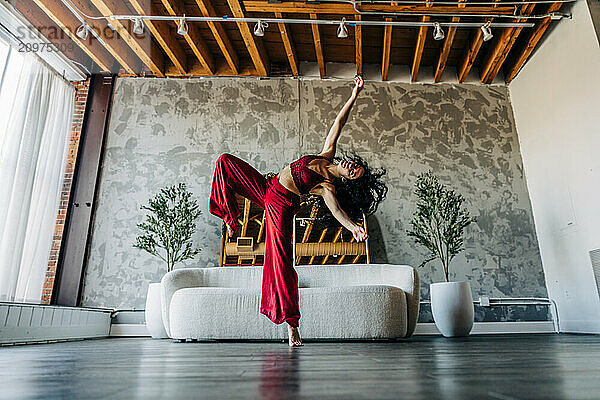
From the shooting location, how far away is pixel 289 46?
16.1ft

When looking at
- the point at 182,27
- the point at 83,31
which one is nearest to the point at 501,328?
the point at 182,27

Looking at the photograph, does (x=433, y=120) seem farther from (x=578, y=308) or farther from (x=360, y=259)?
(x=578, y=308)

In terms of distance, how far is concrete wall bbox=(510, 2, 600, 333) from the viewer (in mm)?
3887

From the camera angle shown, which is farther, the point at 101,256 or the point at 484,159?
the point at 484,159

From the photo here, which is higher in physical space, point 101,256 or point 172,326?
point 101,256

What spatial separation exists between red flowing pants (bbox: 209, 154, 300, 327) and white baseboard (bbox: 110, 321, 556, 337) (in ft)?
7.91

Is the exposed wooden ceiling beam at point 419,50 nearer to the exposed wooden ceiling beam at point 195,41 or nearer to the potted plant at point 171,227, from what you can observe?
the exposed wooden ceiling beam at point 195,41

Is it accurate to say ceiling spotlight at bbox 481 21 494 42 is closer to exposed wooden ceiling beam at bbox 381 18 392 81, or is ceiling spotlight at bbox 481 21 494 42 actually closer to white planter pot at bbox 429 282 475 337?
exposed wooden ceiling beam at bbox 381 18 392 81

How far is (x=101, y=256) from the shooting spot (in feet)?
15.6

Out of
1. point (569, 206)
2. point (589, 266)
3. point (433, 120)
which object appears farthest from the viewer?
point (433, 120)

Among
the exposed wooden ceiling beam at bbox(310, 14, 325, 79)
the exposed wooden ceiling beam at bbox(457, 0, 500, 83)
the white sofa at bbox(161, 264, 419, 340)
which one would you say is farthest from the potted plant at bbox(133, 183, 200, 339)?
the exposed wooden ceiling beam at bbox(457, 0, 500, 83)

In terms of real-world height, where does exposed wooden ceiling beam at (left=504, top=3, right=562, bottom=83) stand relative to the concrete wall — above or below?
above

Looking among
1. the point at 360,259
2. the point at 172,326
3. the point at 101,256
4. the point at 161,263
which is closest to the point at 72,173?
the point at 101,256

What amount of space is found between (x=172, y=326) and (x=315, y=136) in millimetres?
2986
